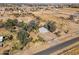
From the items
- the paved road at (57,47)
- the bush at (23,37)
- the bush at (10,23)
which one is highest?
the bush at (10,23)

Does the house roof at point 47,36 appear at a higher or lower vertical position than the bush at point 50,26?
lower

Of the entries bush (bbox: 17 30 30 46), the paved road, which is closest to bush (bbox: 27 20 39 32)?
bush (bbox: 17 30 30 46)

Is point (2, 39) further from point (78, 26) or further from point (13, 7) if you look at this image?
point (78, 26)

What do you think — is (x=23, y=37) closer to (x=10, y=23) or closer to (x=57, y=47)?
(x=10, y=23)

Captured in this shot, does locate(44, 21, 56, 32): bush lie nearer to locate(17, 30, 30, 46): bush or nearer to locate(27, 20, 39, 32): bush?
locate(27, 20, 39, 32): bush

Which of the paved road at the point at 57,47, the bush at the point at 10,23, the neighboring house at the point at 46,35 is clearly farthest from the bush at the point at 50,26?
the bush at the point at 10,23

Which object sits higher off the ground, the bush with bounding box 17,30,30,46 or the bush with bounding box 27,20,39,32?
the bush with bounding box 27,20,39,32

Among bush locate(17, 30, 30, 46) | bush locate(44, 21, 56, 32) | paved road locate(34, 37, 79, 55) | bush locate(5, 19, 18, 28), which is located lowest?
paved road locate(34, 37, 79, 55)

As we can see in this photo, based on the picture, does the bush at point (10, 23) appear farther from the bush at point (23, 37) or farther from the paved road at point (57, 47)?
the paved road at point (57, 47)

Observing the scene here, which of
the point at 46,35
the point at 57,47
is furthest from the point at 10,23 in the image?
the point at 57,47

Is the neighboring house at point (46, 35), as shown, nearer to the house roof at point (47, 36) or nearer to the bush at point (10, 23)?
the house roof at point (47, 36)
